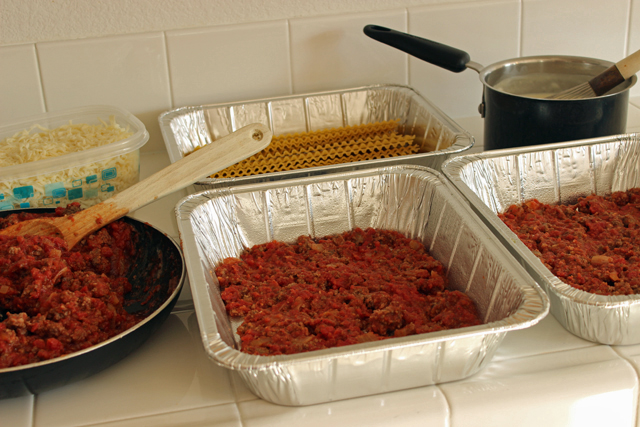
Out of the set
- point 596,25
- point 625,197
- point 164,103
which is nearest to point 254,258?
point 164,103

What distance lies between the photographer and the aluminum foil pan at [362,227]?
0.70 meters

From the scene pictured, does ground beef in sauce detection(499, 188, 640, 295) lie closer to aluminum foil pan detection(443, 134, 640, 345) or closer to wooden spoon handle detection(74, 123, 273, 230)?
aluminum foil pan detection(443, 134, 640, 345)

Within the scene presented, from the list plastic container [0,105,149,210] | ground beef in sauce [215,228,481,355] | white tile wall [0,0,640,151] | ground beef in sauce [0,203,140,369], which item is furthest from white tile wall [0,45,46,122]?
ground beef in sauce [215,228,481,355]

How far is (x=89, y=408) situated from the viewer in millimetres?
771

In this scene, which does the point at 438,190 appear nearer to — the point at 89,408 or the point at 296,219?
the point at 296,219

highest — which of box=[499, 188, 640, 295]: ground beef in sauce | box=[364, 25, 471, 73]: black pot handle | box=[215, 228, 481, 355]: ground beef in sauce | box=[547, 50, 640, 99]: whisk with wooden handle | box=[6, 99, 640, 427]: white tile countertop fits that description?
box=[364, 25, 471, 73]: black pot handle

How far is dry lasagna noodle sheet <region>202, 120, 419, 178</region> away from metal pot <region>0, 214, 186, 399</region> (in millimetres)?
299

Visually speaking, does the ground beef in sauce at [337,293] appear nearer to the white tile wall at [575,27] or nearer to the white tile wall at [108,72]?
the white tile wall at [108,72]

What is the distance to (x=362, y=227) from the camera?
114cm

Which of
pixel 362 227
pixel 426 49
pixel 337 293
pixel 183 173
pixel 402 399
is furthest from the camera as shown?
pixel 426 49

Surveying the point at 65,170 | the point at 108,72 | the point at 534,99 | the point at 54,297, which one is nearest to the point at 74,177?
the point at 65,170

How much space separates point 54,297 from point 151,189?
267mm

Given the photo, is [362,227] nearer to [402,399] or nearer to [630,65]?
[402,399]

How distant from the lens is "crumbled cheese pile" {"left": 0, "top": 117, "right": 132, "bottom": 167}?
110 cm
